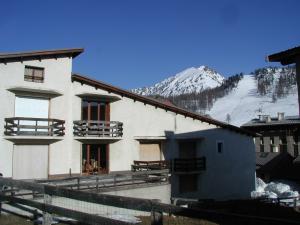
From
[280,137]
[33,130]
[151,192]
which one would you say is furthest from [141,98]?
[280,137]

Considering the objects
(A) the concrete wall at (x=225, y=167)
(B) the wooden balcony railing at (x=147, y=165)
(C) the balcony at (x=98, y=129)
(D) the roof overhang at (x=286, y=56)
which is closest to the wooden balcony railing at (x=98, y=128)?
(C) the balcony at (x=98, y=129)

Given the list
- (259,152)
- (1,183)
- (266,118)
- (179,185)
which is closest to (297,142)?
(259,152)

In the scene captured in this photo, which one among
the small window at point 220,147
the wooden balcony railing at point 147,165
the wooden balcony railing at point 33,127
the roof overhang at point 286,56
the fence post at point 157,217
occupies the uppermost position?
the roof overhang at point 286,56

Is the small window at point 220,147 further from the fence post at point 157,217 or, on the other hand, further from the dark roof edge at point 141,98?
the fence post at point 157,217

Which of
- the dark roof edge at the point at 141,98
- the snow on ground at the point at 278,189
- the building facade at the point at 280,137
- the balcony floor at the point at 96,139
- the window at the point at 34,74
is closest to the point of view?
the window at the point at 34,74

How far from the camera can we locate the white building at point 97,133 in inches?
963

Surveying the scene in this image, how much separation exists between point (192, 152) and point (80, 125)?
35.2 feet

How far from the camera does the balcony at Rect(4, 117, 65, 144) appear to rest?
23797 mm

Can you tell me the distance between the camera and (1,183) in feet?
37.9

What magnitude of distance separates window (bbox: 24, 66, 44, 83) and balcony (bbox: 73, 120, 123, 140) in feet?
12.1

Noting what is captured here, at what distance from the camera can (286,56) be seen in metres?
12.3

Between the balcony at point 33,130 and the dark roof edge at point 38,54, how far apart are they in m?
3.63

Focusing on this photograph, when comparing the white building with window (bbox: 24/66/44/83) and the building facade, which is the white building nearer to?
window (bbox: 24/66/44/83)

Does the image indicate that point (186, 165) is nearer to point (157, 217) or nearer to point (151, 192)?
point (151, 192)
